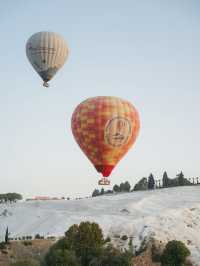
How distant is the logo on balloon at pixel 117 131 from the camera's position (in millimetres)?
61438

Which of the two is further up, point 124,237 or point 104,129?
point 104,129

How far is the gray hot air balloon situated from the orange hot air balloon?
6612 mm

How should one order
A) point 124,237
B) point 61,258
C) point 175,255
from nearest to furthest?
point 61,258 → point 175,255 → point 124,237

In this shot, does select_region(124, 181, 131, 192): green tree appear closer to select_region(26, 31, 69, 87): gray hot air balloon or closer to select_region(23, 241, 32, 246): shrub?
select_region(23, 241, 32, 246): shrub

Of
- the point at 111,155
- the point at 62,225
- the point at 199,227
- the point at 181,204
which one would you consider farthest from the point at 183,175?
the point at 111,155

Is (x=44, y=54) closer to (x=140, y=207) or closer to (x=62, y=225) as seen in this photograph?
(x=62, y=225)

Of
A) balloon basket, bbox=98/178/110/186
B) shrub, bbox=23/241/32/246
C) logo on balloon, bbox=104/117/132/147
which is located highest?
logo on balloon, bbox=104/117/132/147

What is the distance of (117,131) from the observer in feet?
203

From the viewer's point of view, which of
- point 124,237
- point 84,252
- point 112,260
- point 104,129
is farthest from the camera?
point 124,237

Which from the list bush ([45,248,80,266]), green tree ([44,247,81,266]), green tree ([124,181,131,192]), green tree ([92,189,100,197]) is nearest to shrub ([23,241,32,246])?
green tree ([44,247,81,266])

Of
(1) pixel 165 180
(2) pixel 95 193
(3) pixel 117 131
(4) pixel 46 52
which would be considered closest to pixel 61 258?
(3) pixel 117 131

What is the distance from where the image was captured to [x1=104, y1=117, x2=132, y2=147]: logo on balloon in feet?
202

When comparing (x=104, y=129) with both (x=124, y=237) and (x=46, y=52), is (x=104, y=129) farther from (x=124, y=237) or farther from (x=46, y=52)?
(x=124, y=237)

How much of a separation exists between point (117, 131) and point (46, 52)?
1384 cm
